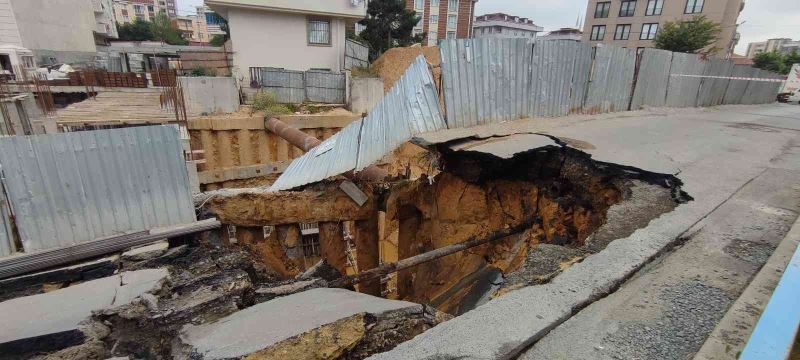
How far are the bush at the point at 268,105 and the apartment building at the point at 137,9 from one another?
2766 inches

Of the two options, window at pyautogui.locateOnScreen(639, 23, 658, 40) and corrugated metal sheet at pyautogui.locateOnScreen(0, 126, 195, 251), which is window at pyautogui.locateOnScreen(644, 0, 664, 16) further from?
corrugated metal sheet at pyautogui.locateOnScreen(0, 126, 195, 251)

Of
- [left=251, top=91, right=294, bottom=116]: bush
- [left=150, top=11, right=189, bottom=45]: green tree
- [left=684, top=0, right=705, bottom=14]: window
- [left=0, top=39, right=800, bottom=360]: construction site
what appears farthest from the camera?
[left=150, top=11, right=189, bottom=45]: green tree

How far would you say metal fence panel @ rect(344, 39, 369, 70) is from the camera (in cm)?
1839

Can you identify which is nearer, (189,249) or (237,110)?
(189,249)

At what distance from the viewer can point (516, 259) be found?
17.7 feet

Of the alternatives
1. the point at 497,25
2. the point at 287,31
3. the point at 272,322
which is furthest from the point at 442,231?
the point at 497,25

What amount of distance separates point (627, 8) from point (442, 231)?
40.9 metres

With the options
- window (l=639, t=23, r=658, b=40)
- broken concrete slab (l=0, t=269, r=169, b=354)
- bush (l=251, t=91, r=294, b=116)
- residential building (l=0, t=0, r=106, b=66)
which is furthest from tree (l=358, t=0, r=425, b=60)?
window (l=639, t=23, r=658, b=40)

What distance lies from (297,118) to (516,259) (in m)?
9.34

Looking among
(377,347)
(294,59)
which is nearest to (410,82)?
(377,347)

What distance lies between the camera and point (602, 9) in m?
37.3

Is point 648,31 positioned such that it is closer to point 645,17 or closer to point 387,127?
point 645,17

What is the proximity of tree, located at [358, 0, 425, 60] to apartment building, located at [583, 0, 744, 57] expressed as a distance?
19231 mm

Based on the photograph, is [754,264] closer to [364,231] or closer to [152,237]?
[364,231]
